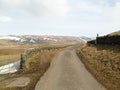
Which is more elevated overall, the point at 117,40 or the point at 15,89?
the point at 117,40

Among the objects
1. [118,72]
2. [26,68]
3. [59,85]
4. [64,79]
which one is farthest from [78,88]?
[26,68]

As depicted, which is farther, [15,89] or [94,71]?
[94,71]

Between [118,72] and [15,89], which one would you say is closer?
[15,89]

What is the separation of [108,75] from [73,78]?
12.1ft

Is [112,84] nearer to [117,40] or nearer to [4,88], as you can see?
[4,88]

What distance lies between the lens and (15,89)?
22016 mm

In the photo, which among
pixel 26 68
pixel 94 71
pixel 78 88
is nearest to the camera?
pixel 78 88

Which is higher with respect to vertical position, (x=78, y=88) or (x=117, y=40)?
(x=117, y=40)

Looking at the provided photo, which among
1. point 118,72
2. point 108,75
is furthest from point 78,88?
point 118,72

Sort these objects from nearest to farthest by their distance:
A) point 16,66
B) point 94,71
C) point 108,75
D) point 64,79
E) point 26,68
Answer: point 64,79 < point 108,75 < point 94,71 < point 26,68 < point 16,66

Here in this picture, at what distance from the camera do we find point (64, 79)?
24422mm

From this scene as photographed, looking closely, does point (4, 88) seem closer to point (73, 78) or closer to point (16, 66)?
point (73, 78)

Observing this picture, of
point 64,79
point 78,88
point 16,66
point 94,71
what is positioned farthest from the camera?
point 16,66

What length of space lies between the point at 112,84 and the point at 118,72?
216 inches
